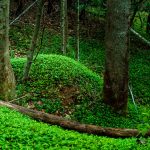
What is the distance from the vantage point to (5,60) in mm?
8047

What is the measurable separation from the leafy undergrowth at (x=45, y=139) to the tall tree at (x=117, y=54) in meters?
2.89

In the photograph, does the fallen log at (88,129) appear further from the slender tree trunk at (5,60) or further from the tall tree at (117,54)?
the tall tree at (117,54)

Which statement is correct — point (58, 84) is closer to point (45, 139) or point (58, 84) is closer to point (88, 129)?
point (88, 129)

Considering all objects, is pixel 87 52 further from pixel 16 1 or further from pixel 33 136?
pixel 33 136

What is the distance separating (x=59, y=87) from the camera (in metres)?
10.1

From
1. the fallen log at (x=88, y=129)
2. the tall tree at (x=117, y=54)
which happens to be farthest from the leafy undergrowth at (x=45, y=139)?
the tall tree at (x=117, y=54)

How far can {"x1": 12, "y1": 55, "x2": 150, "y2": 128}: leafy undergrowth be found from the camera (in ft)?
30.4

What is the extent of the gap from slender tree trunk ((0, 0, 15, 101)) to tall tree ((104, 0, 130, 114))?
2524mm

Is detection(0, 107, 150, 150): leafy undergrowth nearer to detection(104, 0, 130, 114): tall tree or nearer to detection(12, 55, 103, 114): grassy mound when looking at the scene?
detection(12, 55, 103, 114): grassy mound

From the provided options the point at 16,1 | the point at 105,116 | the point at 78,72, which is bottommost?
the point at 105,116

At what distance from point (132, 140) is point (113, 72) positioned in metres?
3.04

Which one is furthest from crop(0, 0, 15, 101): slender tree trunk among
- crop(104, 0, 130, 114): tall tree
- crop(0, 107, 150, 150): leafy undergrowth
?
crop(104, 0, 130, 114): tall tree

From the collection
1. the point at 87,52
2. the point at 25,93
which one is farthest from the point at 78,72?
the point at 87,52

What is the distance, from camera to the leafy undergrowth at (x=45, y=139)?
5.85 m
